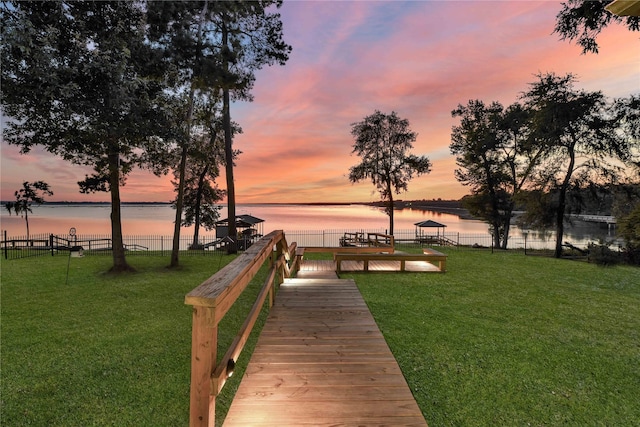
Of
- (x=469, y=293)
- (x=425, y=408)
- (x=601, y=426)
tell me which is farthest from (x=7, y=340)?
(x=469, y=293)

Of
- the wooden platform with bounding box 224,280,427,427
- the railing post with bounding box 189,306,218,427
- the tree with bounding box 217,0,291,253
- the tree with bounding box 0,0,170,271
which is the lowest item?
the wooden platform with bounding box 224,280,427,427

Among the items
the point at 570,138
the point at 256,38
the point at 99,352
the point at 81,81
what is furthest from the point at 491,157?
the point at 99,352

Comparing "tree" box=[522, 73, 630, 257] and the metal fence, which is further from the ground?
"tree" box=[522, 73, 630, 257]

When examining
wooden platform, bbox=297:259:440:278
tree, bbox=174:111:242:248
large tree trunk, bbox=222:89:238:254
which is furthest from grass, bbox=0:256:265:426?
tree, bbox=174:111:242:248

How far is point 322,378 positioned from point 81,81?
9727 mm

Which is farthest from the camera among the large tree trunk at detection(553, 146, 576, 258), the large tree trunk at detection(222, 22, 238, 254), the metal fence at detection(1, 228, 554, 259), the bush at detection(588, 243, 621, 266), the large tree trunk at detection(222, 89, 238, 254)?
the large tree trunk at detection(553, 146, 576, 258)

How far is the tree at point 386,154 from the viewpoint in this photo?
25531 mm

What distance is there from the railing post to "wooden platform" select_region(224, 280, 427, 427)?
0.59 metres

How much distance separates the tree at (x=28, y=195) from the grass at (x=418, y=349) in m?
18.8

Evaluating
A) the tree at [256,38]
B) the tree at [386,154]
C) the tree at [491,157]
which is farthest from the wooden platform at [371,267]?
→ the tree at [491,157]

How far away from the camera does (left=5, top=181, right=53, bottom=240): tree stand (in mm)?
22844

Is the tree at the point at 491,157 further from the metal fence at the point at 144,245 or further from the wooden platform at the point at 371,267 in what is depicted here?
the wooden platform at the point at 371,267

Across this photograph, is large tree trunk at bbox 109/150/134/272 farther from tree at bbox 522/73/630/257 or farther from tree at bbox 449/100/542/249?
tree at bbox 449/100/542/249

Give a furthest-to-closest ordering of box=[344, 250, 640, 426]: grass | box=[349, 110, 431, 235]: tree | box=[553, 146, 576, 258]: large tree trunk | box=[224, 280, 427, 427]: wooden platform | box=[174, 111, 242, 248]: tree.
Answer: box=[349, 110, 431, 235]: tree < box=[174, 111, 242, 248]: tree < box=[553, 146, 576, 258]: large tree trunk < box=[344, 250, 640, 426]: grass < box=[224, 280, 427, 427]: wooden platform
